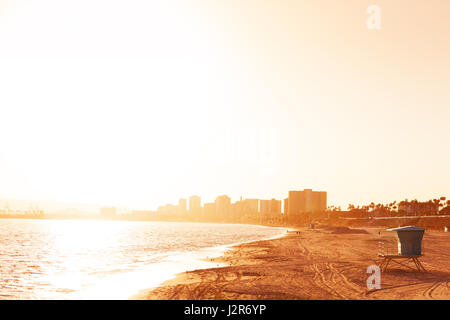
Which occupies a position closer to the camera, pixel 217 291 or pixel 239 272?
pixel 217 291

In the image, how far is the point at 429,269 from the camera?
63.6 feet

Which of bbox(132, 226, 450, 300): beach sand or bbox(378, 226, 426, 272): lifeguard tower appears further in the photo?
bbox(378, 226, 426, 272): lifeguard tower

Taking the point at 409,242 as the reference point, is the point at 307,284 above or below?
below

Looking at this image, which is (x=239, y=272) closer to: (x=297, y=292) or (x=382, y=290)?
(x=297, y=292)

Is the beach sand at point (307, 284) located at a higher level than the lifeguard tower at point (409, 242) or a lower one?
lower

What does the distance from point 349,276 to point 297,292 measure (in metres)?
4.30

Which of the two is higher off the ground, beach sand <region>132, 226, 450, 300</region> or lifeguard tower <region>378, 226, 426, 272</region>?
lifeguard tower <region>378, 226, 426, 272</region>

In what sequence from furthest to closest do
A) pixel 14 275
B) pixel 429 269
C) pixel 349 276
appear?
pixel 14 275 → pixel 429 269 → pixel 349 276

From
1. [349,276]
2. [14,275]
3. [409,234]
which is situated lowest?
[14,275]

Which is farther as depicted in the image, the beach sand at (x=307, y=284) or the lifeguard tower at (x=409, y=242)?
the lifeguard tower at (x=409, y=242)

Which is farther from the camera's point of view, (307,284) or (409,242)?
(409,242)

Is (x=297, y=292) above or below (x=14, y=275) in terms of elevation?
above
